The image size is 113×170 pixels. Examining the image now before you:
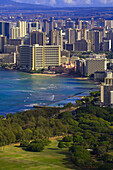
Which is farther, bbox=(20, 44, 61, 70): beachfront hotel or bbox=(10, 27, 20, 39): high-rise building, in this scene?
bbox=(10, 27, 20, 39): high-rise building

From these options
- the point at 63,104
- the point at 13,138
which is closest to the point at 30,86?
the point at 63,104

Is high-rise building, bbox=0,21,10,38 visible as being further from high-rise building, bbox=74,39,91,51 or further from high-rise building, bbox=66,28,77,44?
high-rise building, bbox=74,39,91,51

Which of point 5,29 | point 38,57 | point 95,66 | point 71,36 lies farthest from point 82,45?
point 95,66

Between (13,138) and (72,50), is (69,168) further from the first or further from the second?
(72,50)

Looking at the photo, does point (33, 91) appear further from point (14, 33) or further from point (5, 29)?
point (5, 29)

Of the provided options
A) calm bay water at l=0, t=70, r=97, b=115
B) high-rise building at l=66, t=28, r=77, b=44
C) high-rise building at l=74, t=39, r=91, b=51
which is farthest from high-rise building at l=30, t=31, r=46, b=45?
calm bay water at l=0, t=70, r=97, b=115

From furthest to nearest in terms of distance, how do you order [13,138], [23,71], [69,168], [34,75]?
1. [23,71]
2. [34,75]
3. [13,138]
4. [69,168]
